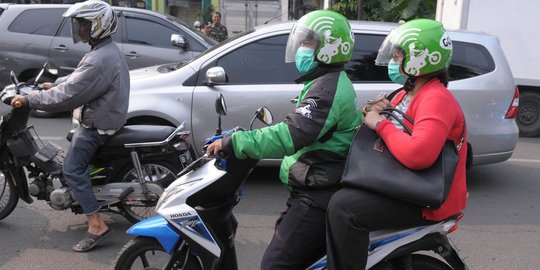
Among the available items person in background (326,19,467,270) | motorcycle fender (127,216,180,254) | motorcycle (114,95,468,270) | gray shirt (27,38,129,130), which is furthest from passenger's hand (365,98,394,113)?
gray shirt (27,38,129,130)

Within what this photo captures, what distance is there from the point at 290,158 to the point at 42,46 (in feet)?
25.2

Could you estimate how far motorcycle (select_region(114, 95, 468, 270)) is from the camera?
8.22 ft

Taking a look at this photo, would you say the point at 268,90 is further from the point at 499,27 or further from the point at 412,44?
the point at 499,27

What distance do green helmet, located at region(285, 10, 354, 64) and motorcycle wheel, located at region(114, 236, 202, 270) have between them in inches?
47.9

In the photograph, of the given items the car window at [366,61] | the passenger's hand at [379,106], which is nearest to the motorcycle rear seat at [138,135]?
the car window at [366,61]

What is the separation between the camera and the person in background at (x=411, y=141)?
7.48 ft

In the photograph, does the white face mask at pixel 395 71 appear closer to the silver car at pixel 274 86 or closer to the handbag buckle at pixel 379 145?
the handbag buckle at pixel 379 145

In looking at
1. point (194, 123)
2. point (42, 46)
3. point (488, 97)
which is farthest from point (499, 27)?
point (42, 46)

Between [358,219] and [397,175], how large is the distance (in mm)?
251

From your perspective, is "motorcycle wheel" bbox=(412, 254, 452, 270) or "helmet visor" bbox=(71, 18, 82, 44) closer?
"motorcycle wheel" bbox=(412, 254, 452, 270)

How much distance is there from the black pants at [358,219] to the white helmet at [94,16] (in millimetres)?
2436

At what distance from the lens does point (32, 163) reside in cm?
438

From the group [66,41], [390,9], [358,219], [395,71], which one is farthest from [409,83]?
[390,9]

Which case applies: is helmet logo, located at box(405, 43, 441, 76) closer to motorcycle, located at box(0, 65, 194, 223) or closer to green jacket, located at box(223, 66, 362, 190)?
green jacket, located at box(223, 66, 362, 190)
